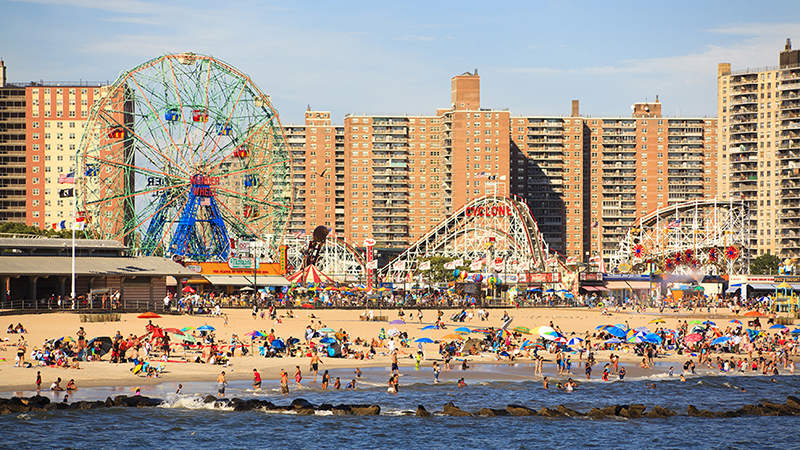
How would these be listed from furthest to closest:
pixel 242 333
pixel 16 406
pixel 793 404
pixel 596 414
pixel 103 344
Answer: pixel 242 333 → pixel 103 344 → pixel 793 404 → pixel 596 414 → pixel 16 406

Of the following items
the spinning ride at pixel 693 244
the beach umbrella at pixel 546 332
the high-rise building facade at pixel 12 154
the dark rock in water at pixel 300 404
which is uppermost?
the high-rise building facade at pixel 12 154

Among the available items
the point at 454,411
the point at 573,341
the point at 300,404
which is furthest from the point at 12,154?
the point at 454,411

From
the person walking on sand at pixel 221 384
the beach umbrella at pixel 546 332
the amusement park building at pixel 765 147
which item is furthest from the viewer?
the amusement park building at pixel 765 147

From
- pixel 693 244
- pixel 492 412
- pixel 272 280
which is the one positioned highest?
pixel 693 244

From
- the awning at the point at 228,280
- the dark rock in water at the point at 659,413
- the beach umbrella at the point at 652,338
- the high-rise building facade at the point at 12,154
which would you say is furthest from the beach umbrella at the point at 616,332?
the high-rise building facade at the point at 12,154

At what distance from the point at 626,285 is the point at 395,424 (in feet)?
249

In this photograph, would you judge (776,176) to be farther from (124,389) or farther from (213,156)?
(124,389)

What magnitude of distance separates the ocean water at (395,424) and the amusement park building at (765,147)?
415 ft

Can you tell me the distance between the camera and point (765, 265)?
145 metres

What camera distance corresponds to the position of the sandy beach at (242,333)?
1505 inches

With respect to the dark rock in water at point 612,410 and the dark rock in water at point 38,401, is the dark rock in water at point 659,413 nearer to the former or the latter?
the dark rock in water at point 612,410

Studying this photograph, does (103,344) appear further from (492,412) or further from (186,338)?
(492,412)

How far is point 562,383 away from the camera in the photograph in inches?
1661

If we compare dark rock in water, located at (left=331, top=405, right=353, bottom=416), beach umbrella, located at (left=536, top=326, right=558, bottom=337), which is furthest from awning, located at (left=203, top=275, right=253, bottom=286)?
dark rock in water, located at (left=331, top=405, right=353, bottom=416)
